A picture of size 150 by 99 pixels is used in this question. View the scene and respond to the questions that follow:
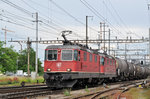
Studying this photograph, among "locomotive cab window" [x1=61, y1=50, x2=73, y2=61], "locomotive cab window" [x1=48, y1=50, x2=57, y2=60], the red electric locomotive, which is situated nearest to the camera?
the red electric locomotive

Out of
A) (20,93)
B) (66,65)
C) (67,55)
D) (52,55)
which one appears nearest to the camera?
(20,93)

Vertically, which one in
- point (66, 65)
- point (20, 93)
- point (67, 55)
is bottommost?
point (20, 93)

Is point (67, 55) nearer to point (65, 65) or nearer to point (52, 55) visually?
point (65, 65)

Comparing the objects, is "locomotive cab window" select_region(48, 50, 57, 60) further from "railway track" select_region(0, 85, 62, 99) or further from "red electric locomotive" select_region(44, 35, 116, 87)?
"railway track" select_region(0, 85, 62, 99)

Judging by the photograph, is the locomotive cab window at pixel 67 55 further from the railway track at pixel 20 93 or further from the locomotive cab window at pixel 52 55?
the railway track at pixel 20 93

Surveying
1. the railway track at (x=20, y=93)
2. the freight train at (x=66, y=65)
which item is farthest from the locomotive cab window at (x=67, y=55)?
the railway track at (x=20, y=93)

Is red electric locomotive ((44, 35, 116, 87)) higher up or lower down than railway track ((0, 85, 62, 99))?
higher up

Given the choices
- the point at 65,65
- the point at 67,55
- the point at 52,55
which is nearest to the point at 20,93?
the point at 65,65

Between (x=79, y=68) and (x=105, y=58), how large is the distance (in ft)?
30.6

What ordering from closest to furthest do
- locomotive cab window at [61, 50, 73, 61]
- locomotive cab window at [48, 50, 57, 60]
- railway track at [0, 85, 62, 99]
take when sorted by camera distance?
railway track at [0, 85, 62, 99], locomotive cab window at [61, 50, 73, 61], locomotive cab window at [48, 50, 57, 60]

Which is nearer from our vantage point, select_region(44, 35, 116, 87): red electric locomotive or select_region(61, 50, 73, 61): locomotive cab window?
select_region(44, 35, 116, 87): red electric locomotive

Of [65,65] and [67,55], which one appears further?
[67,55]

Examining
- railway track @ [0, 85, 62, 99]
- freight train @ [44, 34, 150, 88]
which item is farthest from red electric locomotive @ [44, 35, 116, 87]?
railway track @ [0, 85, 62, 99]

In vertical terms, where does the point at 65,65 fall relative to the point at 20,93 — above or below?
above
